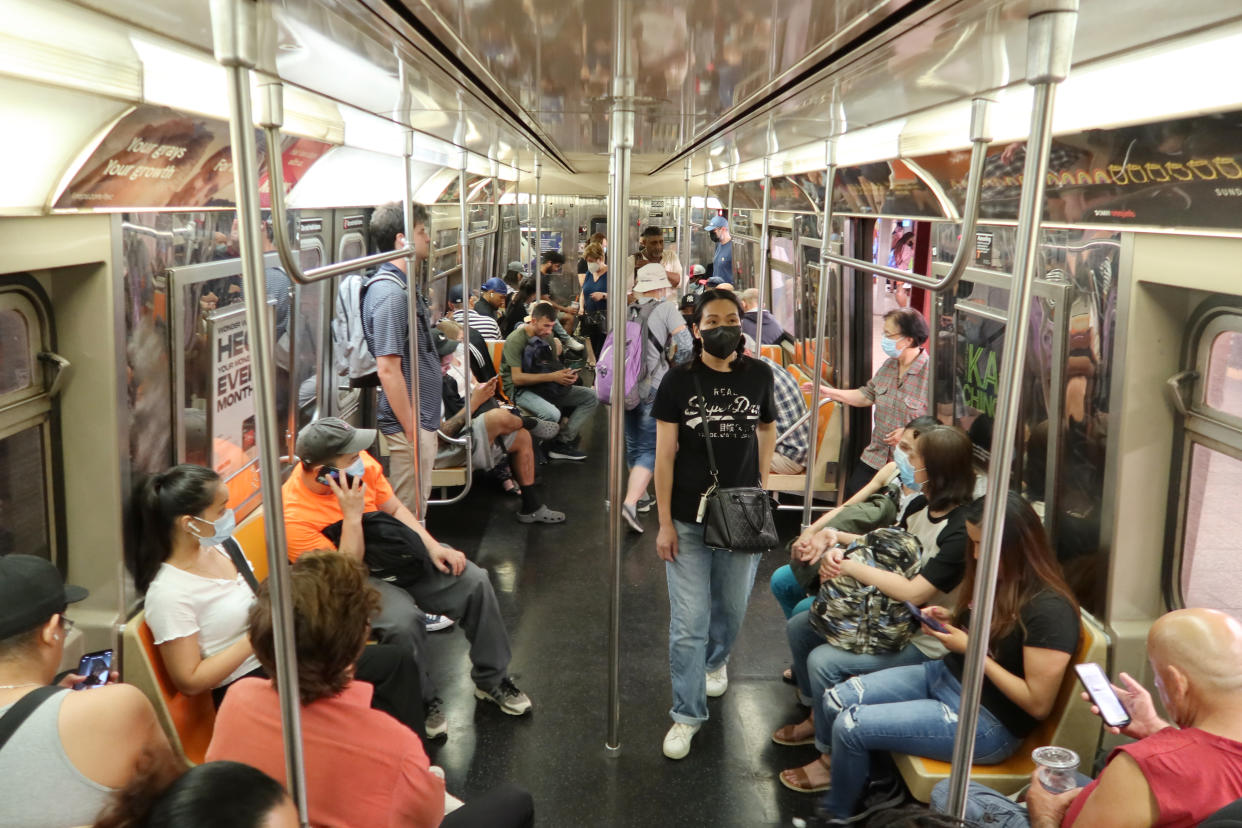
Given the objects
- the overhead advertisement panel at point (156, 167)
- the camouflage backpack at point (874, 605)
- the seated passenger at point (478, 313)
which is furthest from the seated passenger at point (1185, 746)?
the seated passenger at point (478, 313)

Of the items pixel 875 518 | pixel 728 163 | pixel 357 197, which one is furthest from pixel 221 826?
pixel 728 163

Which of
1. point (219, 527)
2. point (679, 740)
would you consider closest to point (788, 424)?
point (679, 740)

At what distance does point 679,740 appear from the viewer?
143 inches

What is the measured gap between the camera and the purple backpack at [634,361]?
540cm

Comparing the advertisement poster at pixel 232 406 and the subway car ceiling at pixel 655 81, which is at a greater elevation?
the subway car ceiling at pixel 655 81

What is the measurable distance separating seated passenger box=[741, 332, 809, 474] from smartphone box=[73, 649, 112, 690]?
370cm

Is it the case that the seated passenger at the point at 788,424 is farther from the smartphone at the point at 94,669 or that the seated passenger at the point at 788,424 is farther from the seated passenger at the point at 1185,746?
the smartphone at the point at 94,669

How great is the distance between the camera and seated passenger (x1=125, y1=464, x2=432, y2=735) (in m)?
2.95

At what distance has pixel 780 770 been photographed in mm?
3580

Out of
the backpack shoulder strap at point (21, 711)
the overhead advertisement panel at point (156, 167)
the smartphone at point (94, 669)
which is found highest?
the overhead advertisement panel at point (156, 167)

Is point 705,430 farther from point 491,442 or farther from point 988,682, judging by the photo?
point 491,442

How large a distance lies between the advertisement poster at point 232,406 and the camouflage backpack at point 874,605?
93.5 inches

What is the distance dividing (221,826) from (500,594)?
3820 millimetres

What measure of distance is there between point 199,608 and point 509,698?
1415 millimetres
